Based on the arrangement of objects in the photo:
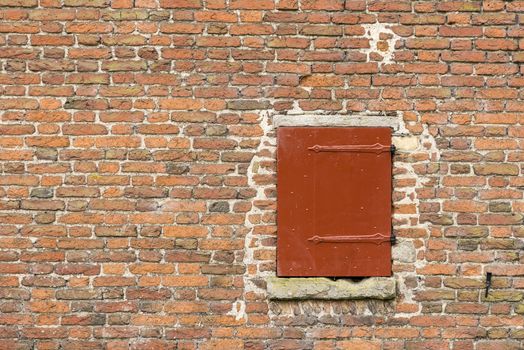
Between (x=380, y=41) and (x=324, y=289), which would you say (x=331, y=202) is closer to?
(x=324, y=289)

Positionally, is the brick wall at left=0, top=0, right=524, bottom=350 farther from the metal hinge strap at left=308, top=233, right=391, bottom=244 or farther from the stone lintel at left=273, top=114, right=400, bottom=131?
the metal hinge strap at left=308, top=233, right=391, bottom=244

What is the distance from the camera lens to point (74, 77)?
3885mm

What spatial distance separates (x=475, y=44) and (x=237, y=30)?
5.49ft

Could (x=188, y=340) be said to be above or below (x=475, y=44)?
below

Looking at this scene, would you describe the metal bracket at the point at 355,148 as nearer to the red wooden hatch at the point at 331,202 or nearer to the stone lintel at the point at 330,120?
the red wooden hatch at the point at 331,202

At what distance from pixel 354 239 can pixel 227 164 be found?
1.02m

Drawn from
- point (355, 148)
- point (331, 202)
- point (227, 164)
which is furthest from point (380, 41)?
point (227, 164)

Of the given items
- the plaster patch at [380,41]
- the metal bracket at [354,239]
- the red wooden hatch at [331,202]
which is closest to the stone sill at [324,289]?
the red wooden hatch at [331,202]

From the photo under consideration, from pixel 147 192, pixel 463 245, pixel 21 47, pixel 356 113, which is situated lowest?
pixel 463 245

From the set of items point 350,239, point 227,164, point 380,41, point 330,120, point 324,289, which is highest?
point 380,41

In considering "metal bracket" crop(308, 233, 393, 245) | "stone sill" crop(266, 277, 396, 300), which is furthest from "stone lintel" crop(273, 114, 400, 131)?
"stone sill" crop(266, 277, 396, 300)

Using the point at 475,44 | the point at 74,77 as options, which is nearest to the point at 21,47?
the point at 74,77

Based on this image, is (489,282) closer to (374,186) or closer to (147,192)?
(374,186)

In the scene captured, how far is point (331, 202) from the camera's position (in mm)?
3895
